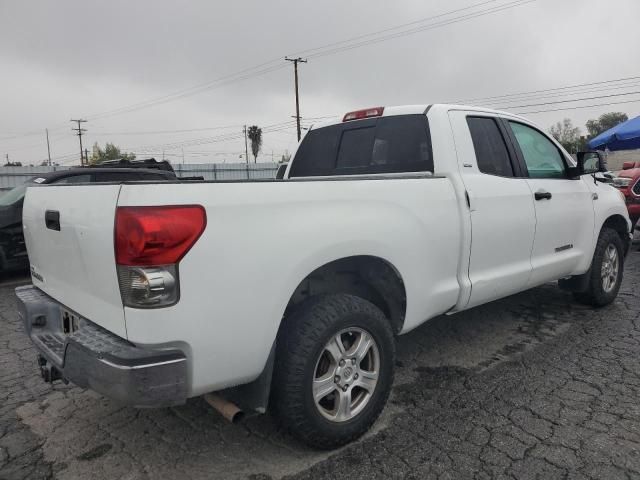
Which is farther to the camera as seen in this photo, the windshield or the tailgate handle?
the windshield

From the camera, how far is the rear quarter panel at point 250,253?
6.24 feet

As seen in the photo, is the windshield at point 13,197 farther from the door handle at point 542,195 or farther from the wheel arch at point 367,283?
the door handle at point 542,195

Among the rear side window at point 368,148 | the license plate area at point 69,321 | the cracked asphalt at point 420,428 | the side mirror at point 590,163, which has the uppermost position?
the rear side window at point 368,148

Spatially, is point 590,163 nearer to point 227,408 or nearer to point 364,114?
point 364,114

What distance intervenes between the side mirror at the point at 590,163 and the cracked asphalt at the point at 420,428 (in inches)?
58.7

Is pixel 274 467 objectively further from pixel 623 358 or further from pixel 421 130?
pixel 623 358

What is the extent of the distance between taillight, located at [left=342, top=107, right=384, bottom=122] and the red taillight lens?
222cm

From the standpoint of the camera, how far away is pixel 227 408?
7.22 ft

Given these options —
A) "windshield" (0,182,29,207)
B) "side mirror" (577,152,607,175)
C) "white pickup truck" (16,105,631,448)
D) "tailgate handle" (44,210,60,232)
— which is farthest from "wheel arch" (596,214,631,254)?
"windshield" (0,182,29,207)

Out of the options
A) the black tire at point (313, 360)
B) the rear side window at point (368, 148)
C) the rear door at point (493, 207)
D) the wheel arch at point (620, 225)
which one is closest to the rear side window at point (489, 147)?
the rear door at point (493, 207)

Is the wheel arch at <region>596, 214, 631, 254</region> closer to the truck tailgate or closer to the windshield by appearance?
the truck tailgate

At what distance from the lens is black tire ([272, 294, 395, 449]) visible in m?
2.25

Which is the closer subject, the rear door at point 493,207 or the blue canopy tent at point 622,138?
the rear door at point 493,207

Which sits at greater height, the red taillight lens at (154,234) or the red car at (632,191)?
the red taillight lens at (154,234)
